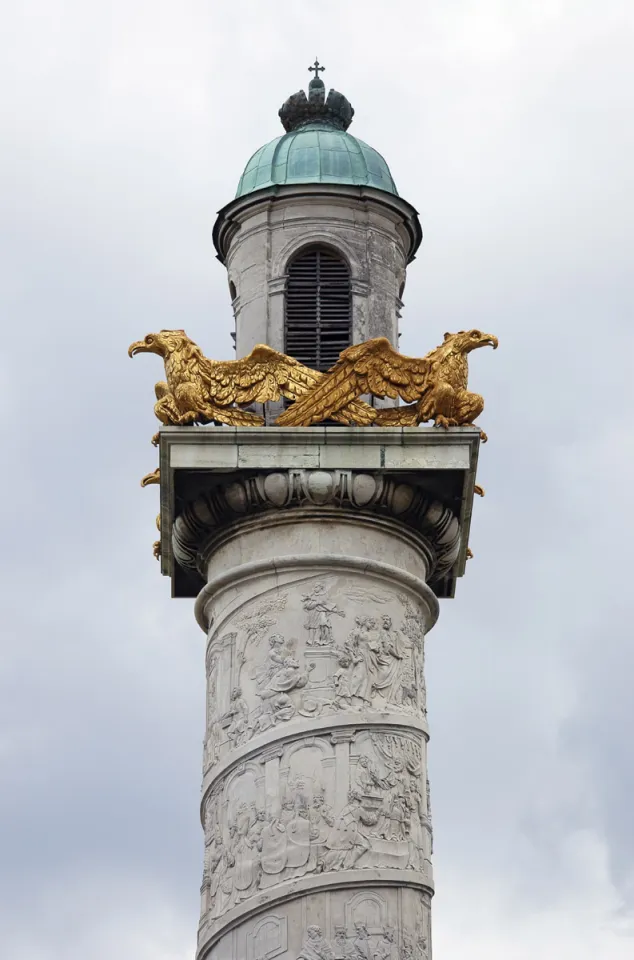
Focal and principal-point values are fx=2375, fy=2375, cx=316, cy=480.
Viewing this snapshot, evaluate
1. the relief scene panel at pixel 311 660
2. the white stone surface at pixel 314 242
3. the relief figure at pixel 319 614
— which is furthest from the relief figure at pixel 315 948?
the white stone surface at pixel 314 242

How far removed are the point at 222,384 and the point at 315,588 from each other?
9.06 ft

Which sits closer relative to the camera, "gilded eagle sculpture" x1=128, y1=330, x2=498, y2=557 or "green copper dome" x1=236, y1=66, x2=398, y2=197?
"gilded eagle sculpture" x1=128, y1=330, x2=498, y2=557

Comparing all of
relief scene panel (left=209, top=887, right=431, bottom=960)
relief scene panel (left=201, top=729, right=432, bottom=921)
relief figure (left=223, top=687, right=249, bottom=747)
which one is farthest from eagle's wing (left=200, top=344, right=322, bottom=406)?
relief scene panel (left=209, top=887, right=431, bottom=960)

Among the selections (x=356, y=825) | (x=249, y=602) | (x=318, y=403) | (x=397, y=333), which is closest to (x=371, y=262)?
(x=397, y=333)

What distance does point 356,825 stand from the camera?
2472 cm

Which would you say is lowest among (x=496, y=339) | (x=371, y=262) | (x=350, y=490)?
(x=350, y=490)

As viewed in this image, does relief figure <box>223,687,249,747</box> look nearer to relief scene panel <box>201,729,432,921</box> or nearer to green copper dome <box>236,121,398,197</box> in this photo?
relief scene panel <box>201,729,432,921</box>

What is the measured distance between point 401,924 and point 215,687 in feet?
11.6

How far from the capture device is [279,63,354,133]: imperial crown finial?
3106 centimetres

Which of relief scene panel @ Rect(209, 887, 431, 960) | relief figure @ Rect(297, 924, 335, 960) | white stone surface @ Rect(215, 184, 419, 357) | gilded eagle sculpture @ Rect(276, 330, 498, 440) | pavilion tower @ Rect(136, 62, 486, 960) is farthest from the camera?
white stone surface @ Rect(215, 184, 419, 357)

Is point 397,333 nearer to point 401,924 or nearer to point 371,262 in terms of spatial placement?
point 371,262

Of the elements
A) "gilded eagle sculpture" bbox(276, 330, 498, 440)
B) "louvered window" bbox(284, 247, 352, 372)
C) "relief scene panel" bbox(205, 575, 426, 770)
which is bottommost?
"relief scene panel" bbox(205, 575, 426, 770)

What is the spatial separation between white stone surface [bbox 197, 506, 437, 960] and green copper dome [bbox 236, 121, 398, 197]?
197 inches

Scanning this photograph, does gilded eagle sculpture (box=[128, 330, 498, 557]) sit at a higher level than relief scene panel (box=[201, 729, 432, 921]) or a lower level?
higher
